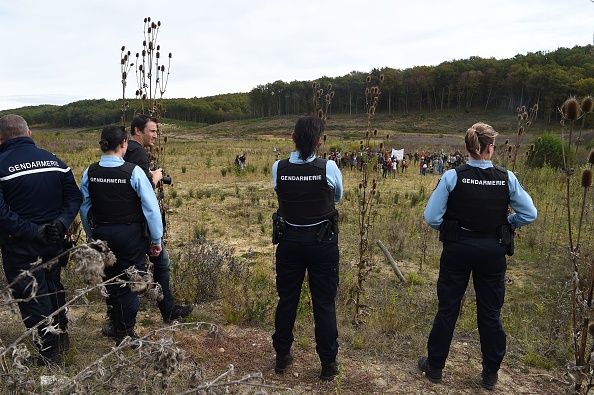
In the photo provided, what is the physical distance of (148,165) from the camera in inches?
142

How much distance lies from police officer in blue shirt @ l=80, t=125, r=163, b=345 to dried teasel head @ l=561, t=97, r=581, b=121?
3.04 m

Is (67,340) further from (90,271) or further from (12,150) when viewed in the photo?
Result: (90,271)

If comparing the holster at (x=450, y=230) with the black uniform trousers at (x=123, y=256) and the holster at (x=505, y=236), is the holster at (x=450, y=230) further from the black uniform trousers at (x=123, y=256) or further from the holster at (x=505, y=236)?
the black uniform trousers at (x=123, y=256)

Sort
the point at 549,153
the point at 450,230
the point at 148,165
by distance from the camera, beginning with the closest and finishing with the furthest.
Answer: the point at 450,230
the point at 148,165
the point at 549,153

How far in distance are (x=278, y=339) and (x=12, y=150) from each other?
2420 millimetres

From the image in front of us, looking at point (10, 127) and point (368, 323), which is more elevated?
point (10, 127)

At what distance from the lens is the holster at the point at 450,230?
9.84 ft

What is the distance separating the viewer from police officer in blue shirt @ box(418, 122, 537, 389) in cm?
293

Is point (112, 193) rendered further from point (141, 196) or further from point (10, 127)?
point (10, 127)

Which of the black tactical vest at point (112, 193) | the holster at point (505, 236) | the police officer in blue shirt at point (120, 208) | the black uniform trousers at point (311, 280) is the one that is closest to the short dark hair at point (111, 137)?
the police officer in blue shirt at point (120, 208)

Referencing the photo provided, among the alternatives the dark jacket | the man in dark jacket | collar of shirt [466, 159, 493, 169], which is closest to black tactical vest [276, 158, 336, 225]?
collar of shirt [466, 159, 493, 169]

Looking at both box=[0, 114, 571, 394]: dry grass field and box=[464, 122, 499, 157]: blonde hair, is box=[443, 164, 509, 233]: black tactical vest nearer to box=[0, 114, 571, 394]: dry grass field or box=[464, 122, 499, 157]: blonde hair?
box=[464, 122, 499, 157]: blonde hair

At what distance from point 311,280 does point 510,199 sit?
5.22 ft

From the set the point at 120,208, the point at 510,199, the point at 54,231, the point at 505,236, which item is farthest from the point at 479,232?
the point at 54,231
